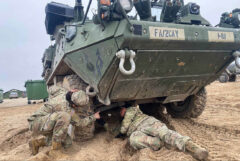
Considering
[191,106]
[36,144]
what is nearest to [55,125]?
[36,144]

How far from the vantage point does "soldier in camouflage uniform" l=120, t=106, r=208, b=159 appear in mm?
2295

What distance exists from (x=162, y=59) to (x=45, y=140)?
170cm

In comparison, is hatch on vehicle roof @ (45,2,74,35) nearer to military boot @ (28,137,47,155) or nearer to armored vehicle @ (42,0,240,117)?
armored vehicle @ (42,0,240,117)

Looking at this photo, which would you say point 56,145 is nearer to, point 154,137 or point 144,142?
point 144,142

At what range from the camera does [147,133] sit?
2846 millimetres

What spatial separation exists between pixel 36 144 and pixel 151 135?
135 cm

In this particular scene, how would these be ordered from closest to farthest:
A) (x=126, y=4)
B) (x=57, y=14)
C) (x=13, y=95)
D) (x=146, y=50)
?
(x=126, y=4) → (x=146, y=50) → (x=57, y=14) → (x=13, y=95)

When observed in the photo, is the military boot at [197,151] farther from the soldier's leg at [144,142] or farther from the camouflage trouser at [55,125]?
the camouflage trouser at [55,125]

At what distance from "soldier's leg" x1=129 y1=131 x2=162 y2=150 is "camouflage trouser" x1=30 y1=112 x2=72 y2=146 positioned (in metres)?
0.77

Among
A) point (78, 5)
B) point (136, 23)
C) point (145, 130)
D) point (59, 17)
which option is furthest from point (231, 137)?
point (59, 17)

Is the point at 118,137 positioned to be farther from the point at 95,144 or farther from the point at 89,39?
the point at 89,39

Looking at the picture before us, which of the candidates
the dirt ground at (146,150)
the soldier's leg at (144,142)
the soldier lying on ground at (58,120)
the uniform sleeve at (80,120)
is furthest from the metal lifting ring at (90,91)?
the soldier's leg at (144,142)

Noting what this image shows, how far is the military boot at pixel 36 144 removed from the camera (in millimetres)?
2861

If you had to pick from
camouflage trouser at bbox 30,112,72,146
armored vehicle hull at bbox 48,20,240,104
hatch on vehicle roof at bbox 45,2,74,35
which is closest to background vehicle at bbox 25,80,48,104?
hatch on vehicle roof at bbox 45,2,74,35
